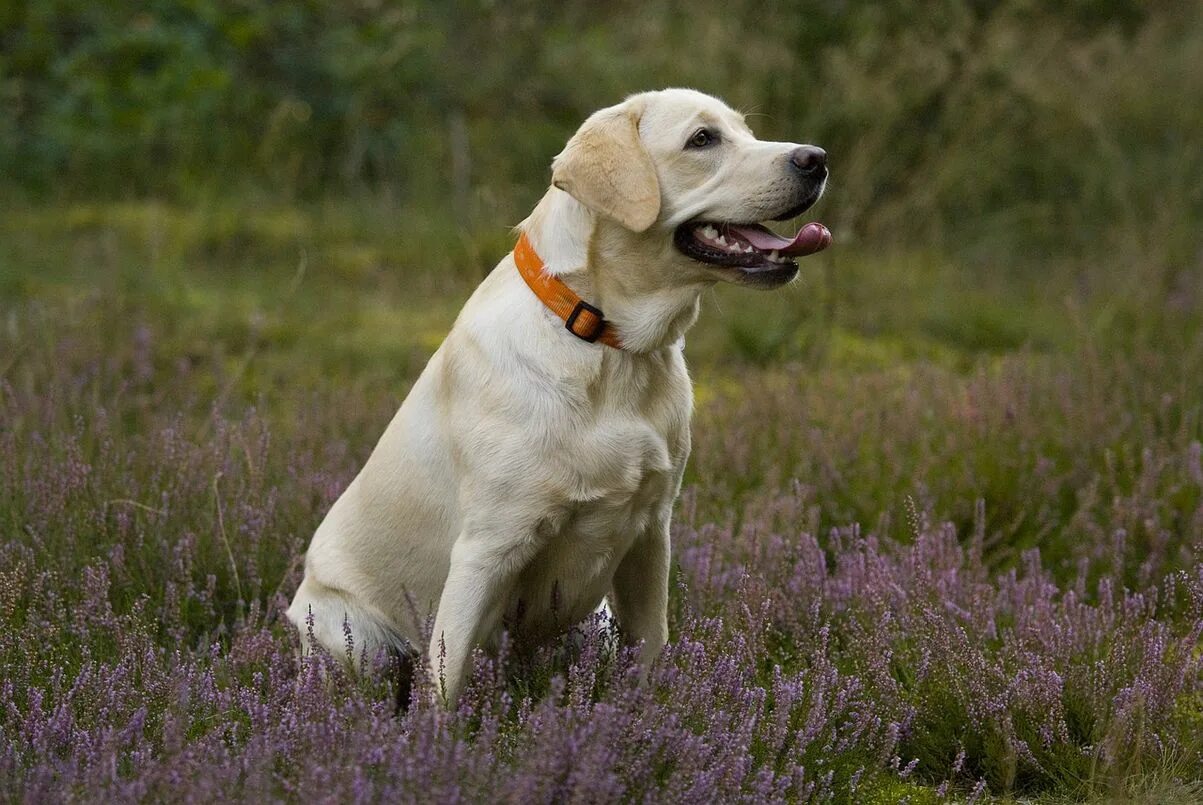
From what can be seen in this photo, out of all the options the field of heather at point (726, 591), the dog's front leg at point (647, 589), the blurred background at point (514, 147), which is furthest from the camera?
the blurred background at point (514, 147)

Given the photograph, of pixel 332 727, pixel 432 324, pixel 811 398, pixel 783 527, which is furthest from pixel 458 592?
pixel 432 324

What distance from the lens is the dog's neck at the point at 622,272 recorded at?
3.00 meters

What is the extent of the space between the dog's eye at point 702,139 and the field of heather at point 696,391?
3.47 ft

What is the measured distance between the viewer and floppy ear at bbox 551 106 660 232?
9.58 feet

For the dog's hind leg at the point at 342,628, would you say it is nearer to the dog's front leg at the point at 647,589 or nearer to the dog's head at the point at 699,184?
the dog's front leg at the point at 647,589

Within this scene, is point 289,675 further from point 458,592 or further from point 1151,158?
point 1151,158

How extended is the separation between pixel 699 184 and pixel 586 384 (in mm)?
535

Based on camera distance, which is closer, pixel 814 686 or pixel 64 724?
pixel 64 724

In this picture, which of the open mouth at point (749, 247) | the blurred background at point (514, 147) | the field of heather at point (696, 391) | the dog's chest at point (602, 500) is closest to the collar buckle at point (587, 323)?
the dog's chest at point (602, 500)

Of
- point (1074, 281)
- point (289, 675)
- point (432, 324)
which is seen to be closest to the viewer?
point (289, 675)

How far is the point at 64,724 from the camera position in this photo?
256 centimetres

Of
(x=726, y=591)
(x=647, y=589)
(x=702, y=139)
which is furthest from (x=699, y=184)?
(x=726, y=591)

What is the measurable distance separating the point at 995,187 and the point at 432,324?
4055 mm

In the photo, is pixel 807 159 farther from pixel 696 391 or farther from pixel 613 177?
pixel 696 391
